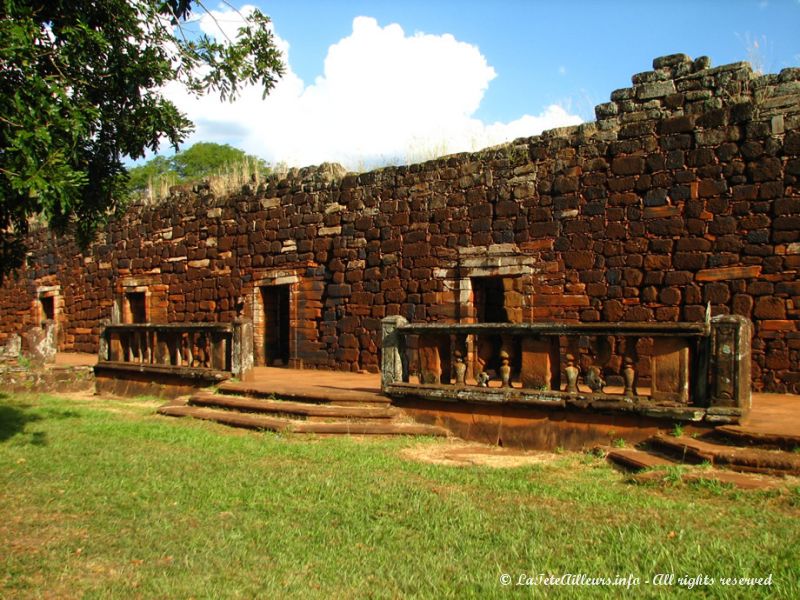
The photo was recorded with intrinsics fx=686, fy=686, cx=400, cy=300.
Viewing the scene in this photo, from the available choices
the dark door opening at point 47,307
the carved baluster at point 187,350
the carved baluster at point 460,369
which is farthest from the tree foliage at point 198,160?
the carved baluster at point 460,369

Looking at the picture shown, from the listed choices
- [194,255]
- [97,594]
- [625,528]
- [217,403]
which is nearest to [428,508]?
[625,528]

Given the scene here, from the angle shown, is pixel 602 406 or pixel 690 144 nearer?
pixel 602 406

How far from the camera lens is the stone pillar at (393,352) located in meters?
9.13

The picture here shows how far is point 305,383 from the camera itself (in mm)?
11398

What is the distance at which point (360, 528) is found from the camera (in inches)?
191

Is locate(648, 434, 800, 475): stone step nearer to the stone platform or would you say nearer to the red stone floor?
the stone platform

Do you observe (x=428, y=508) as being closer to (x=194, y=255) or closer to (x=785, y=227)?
(x=785, y=227)

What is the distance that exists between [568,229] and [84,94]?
7.51 m

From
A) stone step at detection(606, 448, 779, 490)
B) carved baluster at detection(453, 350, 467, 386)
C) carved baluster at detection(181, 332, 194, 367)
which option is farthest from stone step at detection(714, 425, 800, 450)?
carved baluster at detection(181, 332, 194, 367)

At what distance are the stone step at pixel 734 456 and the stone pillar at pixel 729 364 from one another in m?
0.48

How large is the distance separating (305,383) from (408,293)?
311cm

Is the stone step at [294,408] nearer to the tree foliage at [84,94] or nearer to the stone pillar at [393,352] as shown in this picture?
the stone pillar at [393,352]

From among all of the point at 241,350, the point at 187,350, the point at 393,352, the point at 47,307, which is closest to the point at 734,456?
the point at 393,352

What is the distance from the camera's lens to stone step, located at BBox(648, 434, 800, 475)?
5.71 meters
